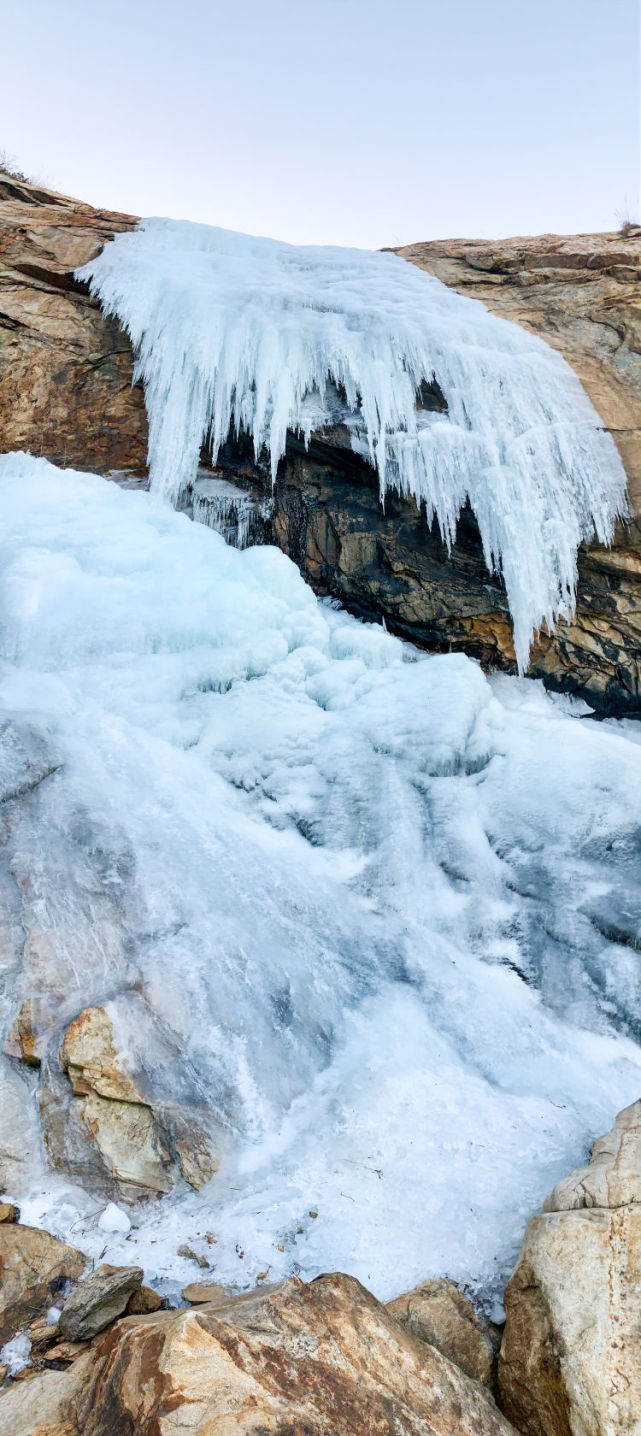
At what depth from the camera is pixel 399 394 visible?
8023 millimetres

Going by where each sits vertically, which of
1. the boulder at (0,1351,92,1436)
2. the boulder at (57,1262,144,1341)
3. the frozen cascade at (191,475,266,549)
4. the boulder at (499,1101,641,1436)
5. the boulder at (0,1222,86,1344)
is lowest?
the boulder at (0,1222,86,1344)

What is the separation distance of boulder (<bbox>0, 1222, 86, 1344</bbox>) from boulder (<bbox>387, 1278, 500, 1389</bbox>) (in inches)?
48.5

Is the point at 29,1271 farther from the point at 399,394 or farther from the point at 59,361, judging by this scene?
the point at 59,361

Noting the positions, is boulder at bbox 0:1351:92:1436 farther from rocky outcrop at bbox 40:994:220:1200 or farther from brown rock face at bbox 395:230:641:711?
brown rock face at bbox 395:230:641:711

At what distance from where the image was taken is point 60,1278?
273cm

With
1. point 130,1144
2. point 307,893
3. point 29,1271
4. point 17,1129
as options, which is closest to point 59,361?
point 307,893

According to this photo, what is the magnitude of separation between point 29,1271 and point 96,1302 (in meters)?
0.37

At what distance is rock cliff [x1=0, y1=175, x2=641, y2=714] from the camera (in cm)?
816

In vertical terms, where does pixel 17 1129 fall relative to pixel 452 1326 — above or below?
below

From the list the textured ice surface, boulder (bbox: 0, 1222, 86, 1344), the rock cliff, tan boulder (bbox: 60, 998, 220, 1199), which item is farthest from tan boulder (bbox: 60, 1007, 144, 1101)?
the rock cliff

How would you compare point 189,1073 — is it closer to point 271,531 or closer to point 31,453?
point 271,531

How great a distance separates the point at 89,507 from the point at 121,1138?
6.43 meters

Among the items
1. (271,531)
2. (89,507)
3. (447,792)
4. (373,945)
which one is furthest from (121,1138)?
(271,531)

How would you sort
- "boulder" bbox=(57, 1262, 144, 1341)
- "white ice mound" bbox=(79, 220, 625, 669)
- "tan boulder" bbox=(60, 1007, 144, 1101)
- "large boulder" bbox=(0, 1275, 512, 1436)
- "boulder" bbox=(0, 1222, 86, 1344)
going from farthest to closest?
"white ice mound" bbox=(79, 220, 625, 669)
"tan boulder" bbox=(60, 1007, 144, 1101)
"boulder" bbox=(0, 1222, 86, 1344)
"boulder" bbox=(57, 1262, 144, 1341)
"large boulder" bbox=(0, 1275, 512, 1436)
